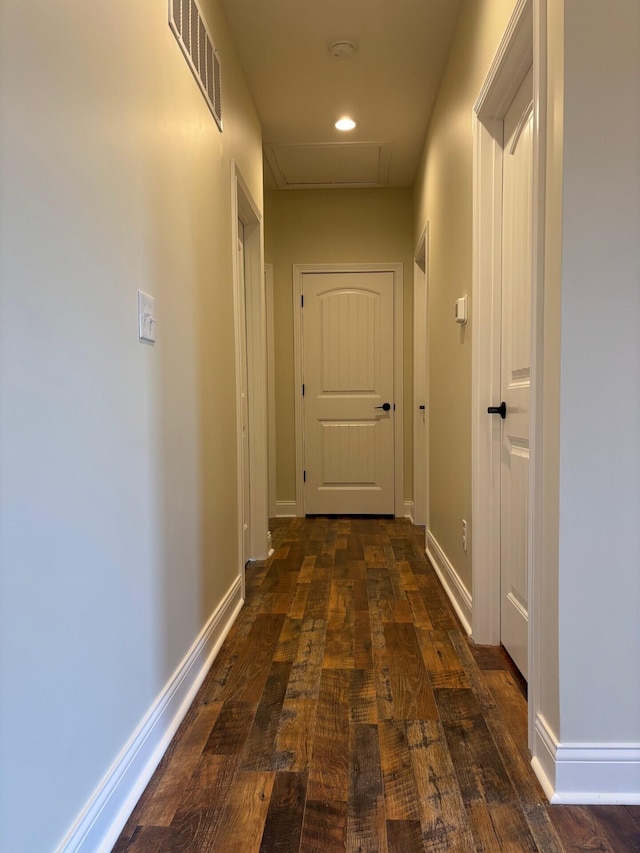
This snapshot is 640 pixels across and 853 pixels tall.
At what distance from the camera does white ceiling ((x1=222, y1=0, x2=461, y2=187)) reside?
2.48 metres

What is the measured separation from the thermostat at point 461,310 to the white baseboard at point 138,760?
157cm

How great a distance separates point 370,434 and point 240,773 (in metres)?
3.35

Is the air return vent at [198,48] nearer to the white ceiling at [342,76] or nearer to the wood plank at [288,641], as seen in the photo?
the white ceiling at [342,76]

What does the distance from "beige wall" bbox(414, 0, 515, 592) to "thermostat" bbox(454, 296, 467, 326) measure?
4 cm

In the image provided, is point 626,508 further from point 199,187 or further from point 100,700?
point 199,187

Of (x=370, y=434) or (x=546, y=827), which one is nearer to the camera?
(x=546, y=827)

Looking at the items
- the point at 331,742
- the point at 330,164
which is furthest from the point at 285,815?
the point at 330,164

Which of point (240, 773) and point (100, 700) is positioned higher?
point (100, 700)

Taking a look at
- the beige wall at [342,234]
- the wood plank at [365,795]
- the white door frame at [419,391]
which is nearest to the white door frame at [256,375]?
the beige wall at [342,234]

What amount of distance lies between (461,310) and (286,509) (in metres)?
2.67

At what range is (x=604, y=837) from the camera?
1177mm

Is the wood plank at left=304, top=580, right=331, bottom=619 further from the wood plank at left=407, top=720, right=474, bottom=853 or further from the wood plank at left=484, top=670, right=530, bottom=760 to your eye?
the wood plank at left=407, top=720, right=474, bottom=853

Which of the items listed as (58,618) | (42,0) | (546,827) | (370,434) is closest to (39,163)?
(42,0)

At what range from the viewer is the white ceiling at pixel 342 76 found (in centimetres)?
248
